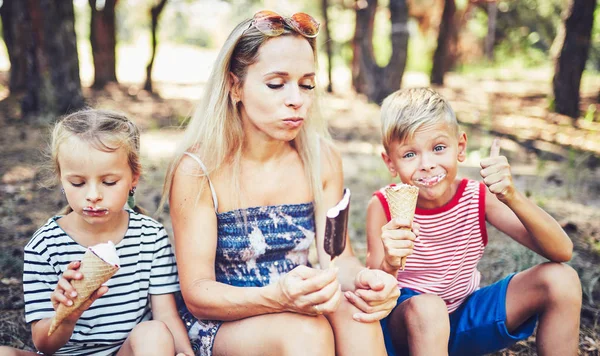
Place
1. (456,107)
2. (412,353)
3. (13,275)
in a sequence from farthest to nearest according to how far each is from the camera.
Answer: (456,107) → (13,275) → (412,353)

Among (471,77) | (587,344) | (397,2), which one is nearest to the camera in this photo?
(587,344)

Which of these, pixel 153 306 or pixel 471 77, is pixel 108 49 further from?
pixel 153 306

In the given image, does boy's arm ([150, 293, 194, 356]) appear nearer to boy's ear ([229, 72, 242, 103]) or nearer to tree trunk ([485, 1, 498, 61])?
boy's ear ([229, 72, 242, 103])

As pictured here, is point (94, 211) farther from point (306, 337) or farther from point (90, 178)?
point (306, 337)

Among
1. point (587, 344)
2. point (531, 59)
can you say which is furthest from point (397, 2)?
point (531, 59)

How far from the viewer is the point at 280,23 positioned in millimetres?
2238

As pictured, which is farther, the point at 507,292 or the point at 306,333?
the point at 507,292

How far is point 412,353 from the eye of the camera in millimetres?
2125

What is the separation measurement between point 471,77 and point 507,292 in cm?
1464

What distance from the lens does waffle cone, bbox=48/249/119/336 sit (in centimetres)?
183

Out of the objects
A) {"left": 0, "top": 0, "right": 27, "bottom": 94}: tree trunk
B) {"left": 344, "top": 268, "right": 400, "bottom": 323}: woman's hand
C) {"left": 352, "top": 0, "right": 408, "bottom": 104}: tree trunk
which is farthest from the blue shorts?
{"left": 0, "top": 0, "right": 27, "bottom": 94}: tree trunk

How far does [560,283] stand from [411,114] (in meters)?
0.91

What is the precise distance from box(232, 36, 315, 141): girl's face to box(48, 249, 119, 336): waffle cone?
33.2 inches

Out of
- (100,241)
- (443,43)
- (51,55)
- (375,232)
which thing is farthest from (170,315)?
(443,43)
